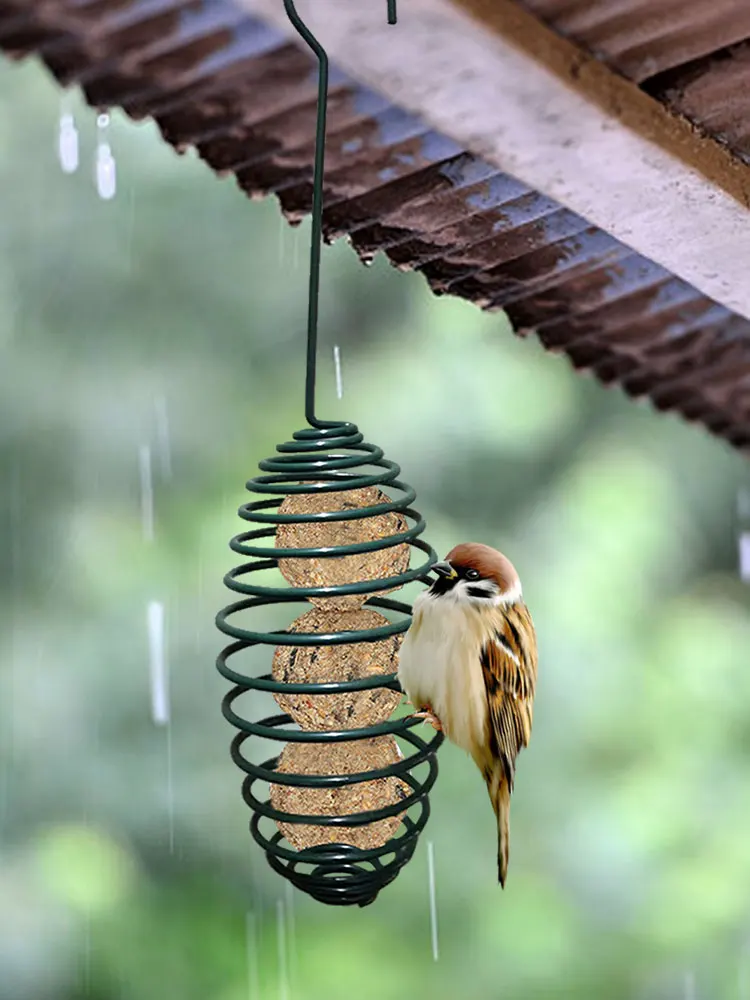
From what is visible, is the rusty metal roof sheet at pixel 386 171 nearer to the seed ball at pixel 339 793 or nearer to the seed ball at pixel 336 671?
the seed ball at pixel 336 671

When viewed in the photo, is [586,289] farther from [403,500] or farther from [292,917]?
[292,917]

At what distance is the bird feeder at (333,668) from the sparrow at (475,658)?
0.04 meters

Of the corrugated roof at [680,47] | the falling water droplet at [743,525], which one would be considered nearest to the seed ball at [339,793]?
the corrugated roof at [680,47]

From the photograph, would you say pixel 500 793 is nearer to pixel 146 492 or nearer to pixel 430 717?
pixel 430 717

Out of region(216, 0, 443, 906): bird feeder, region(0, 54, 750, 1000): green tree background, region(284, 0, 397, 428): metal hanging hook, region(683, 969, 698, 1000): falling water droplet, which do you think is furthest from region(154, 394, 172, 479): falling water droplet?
region(284, 0, 397, 428): metal hanging hook

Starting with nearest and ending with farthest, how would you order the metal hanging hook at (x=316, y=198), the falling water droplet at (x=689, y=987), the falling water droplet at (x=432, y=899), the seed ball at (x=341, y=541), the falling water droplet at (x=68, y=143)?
the metal hanging hook at (x=316, y=198) < the seed ball at (x=341, y=541) < the falling water droplet at (x=68, y=143) < the falling water droplet at (x=432, y=899) < the falling water droplet at (x=689, y=987)

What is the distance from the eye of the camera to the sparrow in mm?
1393

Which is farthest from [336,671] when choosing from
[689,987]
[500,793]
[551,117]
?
[689,987]

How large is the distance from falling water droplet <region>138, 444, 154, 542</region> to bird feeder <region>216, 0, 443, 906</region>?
11.6 feet

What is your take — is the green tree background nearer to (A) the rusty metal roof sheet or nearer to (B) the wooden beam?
(A) the rusty metal roof sheet

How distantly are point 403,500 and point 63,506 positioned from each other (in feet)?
13.1

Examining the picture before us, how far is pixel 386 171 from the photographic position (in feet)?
6.04

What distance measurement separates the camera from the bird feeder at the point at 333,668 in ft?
4.09

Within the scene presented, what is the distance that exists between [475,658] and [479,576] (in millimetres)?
81
